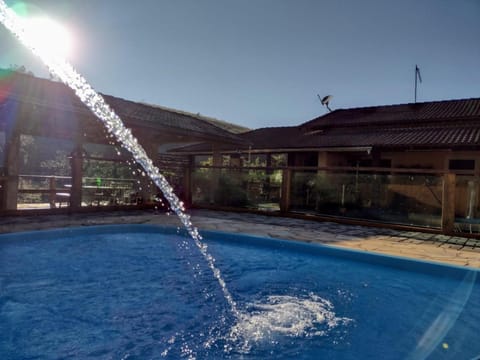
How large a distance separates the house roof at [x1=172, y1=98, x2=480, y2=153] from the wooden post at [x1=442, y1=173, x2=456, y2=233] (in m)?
4.56

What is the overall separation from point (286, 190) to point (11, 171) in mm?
7765

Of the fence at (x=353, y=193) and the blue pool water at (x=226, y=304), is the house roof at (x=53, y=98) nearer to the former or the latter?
the fence at (x=353, y=193)

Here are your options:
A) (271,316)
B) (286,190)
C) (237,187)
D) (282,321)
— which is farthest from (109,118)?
(282,321)

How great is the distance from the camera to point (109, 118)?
10.2 metres

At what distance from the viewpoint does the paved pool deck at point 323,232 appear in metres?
5.86

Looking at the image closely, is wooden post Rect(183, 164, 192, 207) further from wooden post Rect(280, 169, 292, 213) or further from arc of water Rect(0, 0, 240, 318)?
wooden post Rect(280, 169, 292, 213)

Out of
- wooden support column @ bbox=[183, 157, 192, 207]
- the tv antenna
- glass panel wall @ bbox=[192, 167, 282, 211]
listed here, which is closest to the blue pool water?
glass panel wall @ bbox=[192, 167, 282, 211]

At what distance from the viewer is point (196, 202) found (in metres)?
11.9

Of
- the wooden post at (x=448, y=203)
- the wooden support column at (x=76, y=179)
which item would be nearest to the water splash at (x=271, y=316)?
the wooden support column at (x=76, y=179)

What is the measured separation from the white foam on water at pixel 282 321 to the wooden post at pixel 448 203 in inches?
194

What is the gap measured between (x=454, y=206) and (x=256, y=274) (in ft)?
17.3

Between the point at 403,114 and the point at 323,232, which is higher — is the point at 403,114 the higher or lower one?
the higher one

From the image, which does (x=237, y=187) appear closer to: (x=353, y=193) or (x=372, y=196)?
(x=353, y=193)

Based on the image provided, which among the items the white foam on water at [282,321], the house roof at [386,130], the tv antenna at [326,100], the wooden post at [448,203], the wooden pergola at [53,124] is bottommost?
the white foam on water at [282,321]
